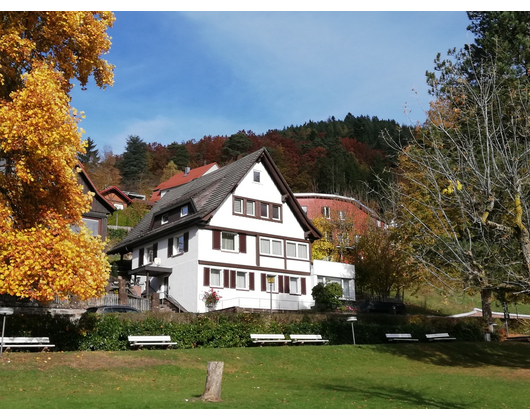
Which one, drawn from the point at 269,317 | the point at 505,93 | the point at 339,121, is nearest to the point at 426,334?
the point at 269,317

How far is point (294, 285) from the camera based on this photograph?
44938mm

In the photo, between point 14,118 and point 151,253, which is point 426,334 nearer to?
point 151,253

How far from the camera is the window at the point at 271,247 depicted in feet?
144

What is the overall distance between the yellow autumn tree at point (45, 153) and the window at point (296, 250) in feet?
88.1

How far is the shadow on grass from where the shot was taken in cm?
2870

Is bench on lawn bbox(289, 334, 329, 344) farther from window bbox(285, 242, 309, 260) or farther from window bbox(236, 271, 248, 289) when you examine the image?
window bbox(285, 242, 309, 260)

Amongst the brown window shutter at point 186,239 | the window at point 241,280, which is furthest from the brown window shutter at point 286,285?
the brown window shutter at point 186,239

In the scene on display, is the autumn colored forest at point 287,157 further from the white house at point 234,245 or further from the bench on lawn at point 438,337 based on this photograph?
the bench on lawn at point 438,337

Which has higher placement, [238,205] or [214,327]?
[238,205]

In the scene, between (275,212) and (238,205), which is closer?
(238,205)

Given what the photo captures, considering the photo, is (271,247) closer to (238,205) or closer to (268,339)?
(238,205)

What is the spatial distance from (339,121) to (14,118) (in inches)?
4961

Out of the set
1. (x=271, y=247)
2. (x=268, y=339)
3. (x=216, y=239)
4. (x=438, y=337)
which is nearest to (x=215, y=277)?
(x=216, y=239)

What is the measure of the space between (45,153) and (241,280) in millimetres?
26999
